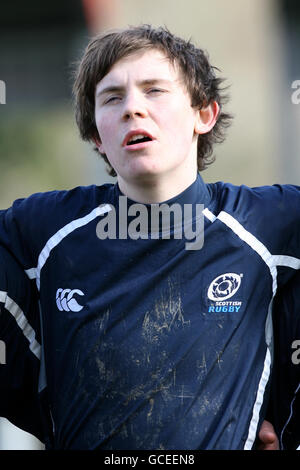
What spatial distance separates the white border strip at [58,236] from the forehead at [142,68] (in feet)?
1.30

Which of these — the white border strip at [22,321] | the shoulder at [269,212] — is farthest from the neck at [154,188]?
the white border strip at [22,321]

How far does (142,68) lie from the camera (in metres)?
2.23

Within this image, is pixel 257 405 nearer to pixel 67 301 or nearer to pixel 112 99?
pixel 67 301

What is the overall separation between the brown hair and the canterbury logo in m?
0.61

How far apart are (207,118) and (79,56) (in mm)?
2921

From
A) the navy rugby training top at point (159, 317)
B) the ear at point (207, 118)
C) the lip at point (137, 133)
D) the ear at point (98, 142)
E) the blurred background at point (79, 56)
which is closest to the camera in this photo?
the navy rugby training top at point (159, 317)

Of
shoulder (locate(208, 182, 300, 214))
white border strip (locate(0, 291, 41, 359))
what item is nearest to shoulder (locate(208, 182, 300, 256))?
shoulder (locate(208, 182, 300, 214))

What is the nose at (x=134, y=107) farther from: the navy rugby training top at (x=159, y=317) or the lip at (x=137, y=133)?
the navy rugby training top at (x=159, y=317)

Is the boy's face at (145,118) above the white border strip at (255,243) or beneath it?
above

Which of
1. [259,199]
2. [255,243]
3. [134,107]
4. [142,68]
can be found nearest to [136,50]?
[142,68]

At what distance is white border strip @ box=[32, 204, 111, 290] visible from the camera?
222cm

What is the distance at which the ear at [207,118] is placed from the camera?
2.41 metres

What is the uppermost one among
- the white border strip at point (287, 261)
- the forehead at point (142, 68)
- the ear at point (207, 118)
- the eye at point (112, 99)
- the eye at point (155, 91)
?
the forehead at point (142, 68)

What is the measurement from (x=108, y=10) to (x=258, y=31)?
1.08 meters
